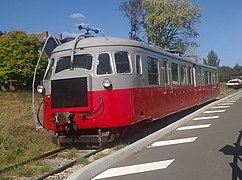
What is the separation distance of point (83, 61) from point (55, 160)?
2853mm

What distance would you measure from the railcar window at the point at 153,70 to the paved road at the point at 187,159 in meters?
1.84

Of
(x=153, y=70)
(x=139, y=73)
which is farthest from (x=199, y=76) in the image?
(x=139, y=73)

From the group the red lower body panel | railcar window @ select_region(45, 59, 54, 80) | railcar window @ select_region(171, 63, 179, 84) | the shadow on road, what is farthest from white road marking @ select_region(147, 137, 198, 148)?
railcar window @ select_region(171, 63, 179, 84)

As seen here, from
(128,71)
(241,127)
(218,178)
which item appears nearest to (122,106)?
(128,71)

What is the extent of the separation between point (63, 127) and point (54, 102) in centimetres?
70

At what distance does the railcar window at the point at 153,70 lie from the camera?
43.9ft

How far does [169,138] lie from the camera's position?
12.7 metres

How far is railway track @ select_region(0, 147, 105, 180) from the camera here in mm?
8252

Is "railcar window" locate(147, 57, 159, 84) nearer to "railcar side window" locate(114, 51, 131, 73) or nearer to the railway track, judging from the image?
"railcar side window" locate(114, 51, 131, 73)

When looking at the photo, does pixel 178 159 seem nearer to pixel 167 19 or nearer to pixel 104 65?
pixel 104 65

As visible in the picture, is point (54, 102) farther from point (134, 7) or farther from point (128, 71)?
point (134, 7)

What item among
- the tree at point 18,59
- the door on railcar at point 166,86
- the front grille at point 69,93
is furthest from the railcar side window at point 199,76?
the tree at point 18,59

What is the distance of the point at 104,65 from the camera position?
1112 centimetres

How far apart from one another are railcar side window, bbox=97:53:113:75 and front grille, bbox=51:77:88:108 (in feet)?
1.75
